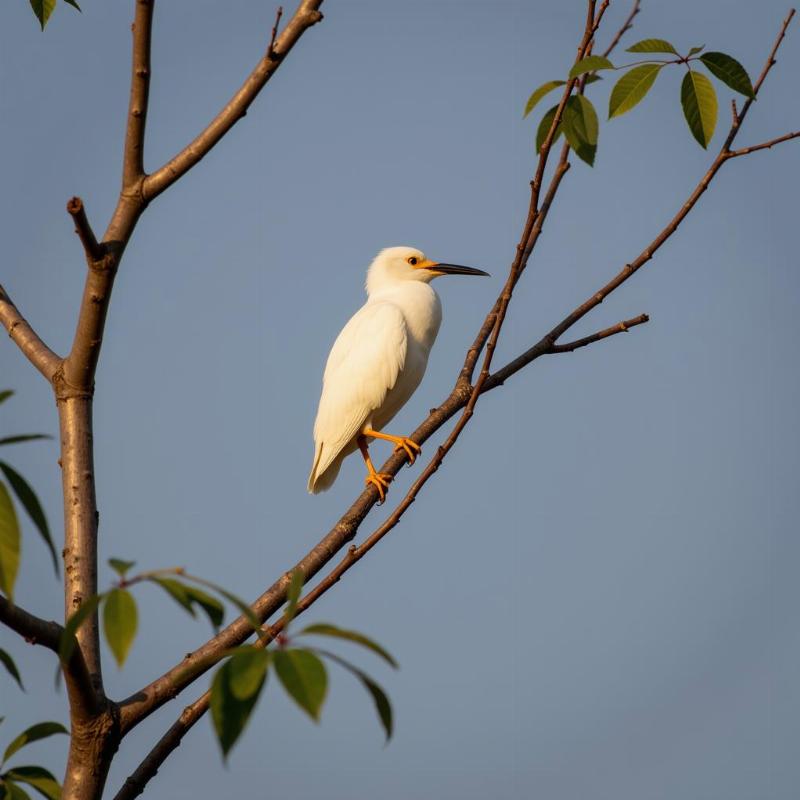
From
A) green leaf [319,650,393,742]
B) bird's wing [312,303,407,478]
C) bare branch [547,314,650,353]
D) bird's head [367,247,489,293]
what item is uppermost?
bird's head [367,247,489,293]

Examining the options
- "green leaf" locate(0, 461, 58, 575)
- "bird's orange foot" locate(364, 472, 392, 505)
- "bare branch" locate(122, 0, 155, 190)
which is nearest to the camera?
"green leaf" locate(0, 461, 58, 575)

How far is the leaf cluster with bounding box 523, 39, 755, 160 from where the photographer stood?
12.6 feet

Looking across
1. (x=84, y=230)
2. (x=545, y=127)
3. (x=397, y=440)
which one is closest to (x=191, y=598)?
(x=84, y=230)

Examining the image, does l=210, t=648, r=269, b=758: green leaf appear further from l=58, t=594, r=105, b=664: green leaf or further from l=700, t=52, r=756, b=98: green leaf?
l=700, t=52, r=756, b=98: green leaf

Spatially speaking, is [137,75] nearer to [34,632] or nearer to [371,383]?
[34,632]

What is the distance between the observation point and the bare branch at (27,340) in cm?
430

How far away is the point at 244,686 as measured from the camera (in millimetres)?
1996

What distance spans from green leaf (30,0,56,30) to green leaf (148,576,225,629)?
2.54 metres

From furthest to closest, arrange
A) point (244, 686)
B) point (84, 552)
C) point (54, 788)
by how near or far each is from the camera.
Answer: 1. point (84, 552)
2. point (54, 788)
3. point (244, 686)

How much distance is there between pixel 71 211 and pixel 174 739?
1841 millimetres

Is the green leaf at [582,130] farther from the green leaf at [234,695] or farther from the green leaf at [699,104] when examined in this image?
the green leaf at [234,695]

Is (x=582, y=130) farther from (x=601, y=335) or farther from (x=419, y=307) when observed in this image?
(x=419, y=307)

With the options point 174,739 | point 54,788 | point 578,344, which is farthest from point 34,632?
point 578,344

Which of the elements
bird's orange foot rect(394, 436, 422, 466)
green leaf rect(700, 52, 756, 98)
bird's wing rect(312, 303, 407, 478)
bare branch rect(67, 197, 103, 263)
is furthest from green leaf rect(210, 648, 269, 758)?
bird's wing rect(312, 303, 407, 478)
